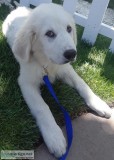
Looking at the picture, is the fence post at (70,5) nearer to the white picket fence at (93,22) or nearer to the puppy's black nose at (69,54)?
the white picket fence at (93,22)

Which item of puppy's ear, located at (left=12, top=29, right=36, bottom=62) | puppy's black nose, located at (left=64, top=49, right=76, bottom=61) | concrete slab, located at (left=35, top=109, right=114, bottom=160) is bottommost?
concrete slab, located at (left=35, top=109, right=114, bottom=160)

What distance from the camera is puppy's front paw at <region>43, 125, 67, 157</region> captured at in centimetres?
299

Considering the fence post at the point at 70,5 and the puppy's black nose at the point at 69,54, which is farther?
the fence post at the point at 70,5

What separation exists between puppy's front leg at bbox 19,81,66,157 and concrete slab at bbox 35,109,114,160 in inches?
4.2

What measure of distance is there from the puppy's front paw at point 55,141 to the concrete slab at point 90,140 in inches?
3.2

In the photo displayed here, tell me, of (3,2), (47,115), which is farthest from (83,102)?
(3,2)

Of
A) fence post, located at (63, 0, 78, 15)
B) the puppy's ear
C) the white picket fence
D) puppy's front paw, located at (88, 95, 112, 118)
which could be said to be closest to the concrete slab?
puppy's front paw, located at (88, 95, 112, 118)

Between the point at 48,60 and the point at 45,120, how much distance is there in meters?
0.64

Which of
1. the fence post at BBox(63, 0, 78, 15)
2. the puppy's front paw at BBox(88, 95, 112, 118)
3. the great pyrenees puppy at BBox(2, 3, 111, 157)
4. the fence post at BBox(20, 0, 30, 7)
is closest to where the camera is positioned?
the great pyrenees puppy at BBox(2, 3, 111, 157)

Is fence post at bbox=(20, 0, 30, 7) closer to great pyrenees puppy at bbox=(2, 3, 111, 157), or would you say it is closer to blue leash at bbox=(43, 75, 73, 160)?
great pyrenees puppy at bbox=(2, 3, 111, 157)

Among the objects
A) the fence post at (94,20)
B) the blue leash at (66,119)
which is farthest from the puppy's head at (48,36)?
the fence post at (94,20)

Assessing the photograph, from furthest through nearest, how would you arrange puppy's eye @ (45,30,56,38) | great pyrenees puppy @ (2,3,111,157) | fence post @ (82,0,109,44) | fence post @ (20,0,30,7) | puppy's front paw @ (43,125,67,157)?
fence post @ (20,0,30,7), fence post @ (82,0,109,44), puppy's eye @ (45,30,56,38), great pyrenees puppy @ (2,3,111,157), puppy's front paw @ (43,125,67,157)

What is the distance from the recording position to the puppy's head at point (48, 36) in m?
3.12

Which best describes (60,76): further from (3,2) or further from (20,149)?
(3,2)
